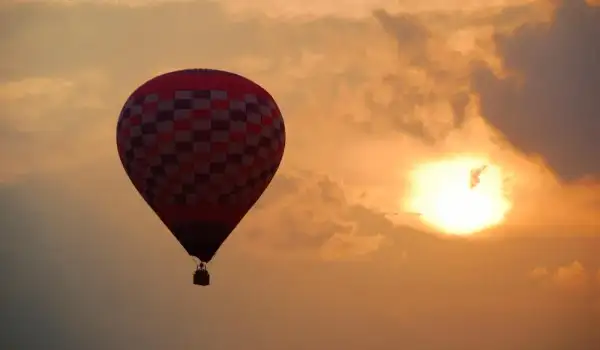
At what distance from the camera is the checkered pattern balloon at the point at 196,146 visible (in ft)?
211

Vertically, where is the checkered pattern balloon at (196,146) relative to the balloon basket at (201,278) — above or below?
above

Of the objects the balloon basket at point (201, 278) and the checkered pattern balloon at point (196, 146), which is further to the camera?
the checkered pattern balloon at point (196, 146)

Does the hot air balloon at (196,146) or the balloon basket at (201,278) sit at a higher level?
the hot air balloon at (196,146)

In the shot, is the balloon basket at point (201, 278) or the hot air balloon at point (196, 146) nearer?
the balloon basket at point (201, 278)

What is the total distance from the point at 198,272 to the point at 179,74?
9.50 metres

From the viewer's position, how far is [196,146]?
64375mm

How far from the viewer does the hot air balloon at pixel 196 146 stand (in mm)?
64250

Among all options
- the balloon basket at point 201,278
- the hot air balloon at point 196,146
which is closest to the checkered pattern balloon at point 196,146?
the hot air balloon at point 196,146

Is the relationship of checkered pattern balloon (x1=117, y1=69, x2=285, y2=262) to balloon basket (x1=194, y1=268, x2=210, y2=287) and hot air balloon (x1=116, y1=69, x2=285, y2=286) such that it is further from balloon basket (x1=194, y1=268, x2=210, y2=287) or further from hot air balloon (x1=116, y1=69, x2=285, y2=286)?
balloon basket (x1=194, y1=268, x2=210, y2=287)

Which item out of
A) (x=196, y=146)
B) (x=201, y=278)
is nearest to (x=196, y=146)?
(x=196, y=146)

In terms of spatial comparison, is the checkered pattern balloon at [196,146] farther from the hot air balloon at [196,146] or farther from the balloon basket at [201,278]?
the balloon basket at [201,278]

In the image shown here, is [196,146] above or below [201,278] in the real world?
above

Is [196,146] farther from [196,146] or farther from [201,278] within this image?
[201,278]

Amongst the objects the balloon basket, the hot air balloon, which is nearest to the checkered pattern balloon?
the hot air balloon
